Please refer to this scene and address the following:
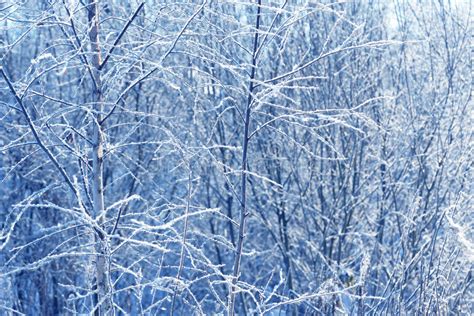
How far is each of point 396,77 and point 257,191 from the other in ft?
7.53

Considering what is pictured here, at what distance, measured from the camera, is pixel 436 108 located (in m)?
7.32

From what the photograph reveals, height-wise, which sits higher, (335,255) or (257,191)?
(257,191)

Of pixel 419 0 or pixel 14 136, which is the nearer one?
pixel 419 0

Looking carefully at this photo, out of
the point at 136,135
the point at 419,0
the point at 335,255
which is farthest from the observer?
the point at 136,135

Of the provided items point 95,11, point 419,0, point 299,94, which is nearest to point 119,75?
point 95,11

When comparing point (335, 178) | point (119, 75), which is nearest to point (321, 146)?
point (335, 178)

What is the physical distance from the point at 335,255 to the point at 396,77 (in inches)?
93.3

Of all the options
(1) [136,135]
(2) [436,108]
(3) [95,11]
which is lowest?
(1) [136,135]

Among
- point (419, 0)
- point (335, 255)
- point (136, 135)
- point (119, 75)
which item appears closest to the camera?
point (119, 75)

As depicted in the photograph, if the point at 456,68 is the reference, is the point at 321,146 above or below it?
below

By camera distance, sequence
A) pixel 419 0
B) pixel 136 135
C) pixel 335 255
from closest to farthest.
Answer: pixel 419 0
pixel 335 255
pixel 136 135

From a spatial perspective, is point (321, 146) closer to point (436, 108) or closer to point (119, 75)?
point (436, 108)

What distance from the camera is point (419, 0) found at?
7.16 meters

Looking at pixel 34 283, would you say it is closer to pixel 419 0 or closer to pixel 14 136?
pixel 14 136
